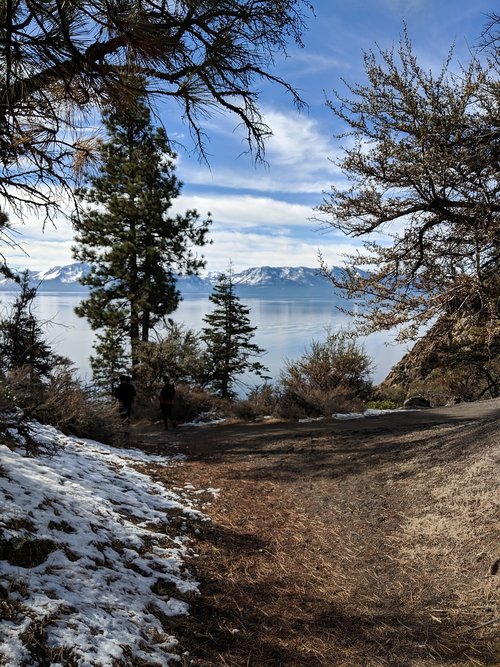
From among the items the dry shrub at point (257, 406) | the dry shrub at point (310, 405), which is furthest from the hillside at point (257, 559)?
the dry shrub at point (257, 406)

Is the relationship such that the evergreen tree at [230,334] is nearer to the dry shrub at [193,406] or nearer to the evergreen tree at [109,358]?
the evergreen tree at [109,358]

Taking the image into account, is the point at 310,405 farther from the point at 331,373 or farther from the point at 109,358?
the point at 109,358

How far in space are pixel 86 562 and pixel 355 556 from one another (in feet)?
8.34

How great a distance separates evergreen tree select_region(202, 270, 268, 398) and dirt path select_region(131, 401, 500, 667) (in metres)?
21.2

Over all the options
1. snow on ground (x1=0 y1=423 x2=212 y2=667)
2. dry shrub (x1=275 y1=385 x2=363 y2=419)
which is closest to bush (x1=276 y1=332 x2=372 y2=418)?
dry shrub (x1=275 y1=385 x2=363 y2=419)

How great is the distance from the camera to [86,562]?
3242 mm

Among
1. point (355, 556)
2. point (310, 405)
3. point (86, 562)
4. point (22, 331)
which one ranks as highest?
point (22, 331)

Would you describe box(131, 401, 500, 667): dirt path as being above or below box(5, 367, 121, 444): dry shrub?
below

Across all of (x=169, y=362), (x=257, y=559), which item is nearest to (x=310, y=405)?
(x=257, y=559)

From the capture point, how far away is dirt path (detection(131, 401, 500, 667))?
2.95 metres

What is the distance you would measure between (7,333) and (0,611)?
12.5 metres

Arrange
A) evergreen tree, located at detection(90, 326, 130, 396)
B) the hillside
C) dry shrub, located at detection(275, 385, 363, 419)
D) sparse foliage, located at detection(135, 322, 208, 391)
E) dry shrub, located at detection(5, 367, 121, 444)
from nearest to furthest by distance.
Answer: the hillside < dry shrub, located at detection(5, 367, 121, 444) < dry shrub, located at detection(275, 385, 363, 419) < sparse foliage, located at detection(135, 322, 208, 391) < evergreen tree, located at detection(90, 326, 130, 396)

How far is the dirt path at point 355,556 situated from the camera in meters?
2.95

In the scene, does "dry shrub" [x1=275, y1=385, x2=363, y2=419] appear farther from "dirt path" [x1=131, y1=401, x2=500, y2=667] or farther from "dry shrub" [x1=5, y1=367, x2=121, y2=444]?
"dry shrub" [x1=5, y1=367, x2=121, y2=444]
